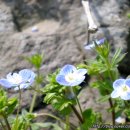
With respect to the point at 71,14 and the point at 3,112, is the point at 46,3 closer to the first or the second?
the point at 71,14

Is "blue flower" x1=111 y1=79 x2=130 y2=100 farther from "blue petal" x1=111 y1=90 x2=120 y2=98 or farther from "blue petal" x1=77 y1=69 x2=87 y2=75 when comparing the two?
"blue petal" x1=77 y1=69 x2=87 y2=75

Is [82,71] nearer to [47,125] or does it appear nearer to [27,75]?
[27,75]

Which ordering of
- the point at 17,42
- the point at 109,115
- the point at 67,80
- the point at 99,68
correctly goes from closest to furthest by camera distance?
the point at 67,80 < the point at 99,68 < the point at 109,115 < the point at 17,42

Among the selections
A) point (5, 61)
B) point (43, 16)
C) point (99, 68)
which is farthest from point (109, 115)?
point (43, 16)

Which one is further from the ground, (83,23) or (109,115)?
(83,23)

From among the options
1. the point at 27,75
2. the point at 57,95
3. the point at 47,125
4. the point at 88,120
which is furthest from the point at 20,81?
the point at 47,125

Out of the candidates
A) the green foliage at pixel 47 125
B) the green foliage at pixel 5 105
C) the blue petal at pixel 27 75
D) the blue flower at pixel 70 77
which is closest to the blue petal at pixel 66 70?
Answer: the blue flower at pixel 70 77

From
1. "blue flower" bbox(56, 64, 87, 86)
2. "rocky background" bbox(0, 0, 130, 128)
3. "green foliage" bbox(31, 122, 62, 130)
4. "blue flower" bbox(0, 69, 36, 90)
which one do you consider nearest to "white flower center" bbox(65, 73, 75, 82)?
"blue flower" bbox(56, 64, 87, 86)
